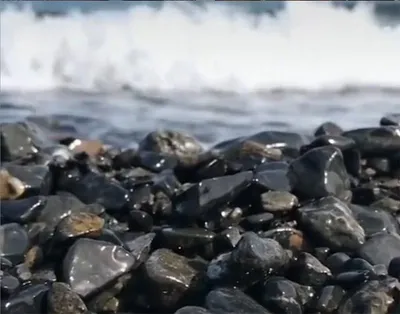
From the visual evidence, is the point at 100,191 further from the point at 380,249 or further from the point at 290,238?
the point at 380,249

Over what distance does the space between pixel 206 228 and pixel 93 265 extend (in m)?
0.62

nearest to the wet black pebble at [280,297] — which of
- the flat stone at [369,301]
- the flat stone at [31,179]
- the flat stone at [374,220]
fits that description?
the flat stone at [369,301]

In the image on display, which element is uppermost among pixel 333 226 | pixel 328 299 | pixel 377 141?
pixel 377 141

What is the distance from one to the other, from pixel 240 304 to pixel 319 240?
0.63m

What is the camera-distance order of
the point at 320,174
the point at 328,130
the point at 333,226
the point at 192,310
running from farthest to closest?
the point at 328,130, the point at 320,174, the point at 333,226, the point at 192,310

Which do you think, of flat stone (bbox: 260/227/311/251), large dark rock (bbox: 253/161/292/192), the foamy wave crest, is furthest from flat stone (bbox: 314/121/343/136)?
the foamy wave crest

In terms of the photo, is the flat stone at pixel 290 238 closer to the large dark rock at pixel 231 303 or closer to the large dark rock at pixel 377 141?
the large dark rock at pixel 231 303

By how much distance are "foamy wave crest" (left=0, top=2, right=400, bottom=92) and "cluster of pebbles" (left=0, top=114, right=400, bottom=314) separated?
3.27m

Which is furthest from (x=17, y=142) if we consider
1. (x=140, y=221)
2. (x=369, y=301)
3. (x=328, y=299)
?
(x=369, y=301)

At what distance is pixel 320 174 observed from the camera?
3400mm

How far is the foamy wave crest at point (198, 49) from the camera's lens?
7.45m

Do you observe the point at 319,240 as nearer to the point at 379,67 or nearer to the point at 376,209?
the point at 376,209

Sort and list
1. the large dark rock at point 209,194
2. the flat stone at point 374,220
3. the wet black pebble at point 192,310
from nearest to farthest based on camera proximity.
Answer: the wet black pebble at point 192,310 < the flat stone at point 374,220 < the large dark rock at point 209,194

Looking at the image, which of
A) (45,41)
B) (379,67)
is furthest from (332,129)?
(45,41)
